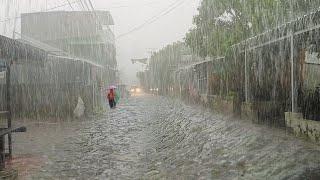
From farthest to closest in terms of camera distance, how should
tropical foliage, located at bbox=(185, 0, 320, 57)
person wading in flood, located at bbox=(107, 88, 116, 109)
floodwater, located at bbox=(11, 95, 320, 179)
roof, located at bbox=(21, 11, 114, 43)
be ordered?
roof, located at bbox=(21, 11, 114, 43) < person wading in flood, located at bbox=(107, 88, 116, 109) < tropical foliage, located at bbox=(185, 0, 320, 57) < floodwater, located at bbox=(11, 95, 320, 179)

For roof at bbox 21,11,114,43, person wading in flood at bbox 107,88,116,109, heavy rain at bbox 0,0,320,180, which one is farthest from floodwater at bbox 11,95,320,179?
roof at bbox 21,11,114,43

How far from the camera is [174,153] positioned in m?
11.5

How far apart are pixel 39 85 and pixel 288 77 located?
→ 12.9 metres

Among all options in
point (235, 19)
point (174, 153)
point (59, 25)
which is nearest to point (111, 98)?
point (235, 19)

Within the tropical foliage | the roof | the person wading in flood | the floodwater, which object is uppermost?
the roof

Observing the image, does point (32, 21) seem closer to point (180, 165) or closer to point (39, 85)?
point (39, 85)

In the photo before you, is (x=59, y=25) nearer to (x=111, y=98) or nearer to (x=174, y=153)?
(x=111, y=98)

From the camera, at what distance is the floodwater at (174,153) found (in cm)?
783

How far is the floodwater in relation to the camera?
7828mm

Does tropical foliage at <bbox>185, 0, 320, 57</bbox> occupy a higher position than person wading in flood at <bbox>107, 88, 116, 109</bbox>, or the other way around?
tropical foliage at <bbox>185, 0, 320, 57</bbox>

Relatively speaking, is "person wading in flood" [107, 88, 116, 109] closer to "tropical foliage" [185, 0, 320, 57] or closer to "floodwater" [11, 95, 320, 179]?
"tropical foliage" [185, 0, 320, 57]

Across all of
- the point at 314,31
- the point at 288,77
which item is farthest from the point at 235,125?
the point at 314,31

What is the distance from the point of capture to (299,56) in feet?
38.7

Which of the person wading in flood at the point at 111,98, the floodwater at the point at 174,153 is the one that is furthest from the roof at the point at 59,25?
the floodwater at the point at 174,153
